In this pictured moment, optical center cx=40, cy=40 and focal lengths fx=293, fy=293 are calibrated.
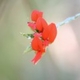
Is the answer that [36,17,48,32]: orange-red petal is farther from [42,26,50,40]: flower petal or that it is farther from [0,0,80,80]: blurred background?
[0,0,80,80]: blurred background

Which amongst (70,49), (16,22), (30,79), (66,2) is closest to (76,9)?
(66,2)

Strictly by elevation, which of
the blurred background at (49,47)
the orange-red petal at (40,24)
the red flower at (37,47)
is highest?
the orange-red petal at (40,24)

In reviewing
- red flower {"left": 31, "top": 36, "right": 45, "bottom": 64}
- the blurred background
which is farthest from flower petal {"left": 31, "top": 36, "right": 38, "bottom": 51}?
the blurred background

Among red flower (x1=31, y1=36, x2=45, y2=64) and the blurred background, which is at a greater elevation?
red flower (x1=31, y1=36, x2=45, y2=64)

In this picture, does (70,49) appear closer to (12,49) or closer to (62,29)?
(62,29)

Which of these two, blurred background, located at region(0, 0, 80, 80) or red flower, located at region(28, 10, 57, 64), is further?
blurred background, located at region(0, 0, 80, 80)

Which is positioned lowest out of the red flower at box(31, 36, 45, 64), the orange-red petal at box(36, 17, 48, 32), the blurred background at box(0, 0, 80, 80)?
the blurred background at box(0, 0, 80, 80)

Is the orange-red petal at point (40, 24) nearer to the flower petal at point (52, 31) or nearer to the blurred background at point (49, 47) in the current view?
the flower petal at point (52, 31)

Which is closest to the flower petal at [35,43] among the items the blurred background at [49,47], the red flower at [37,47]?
the red flower at [37,47]
